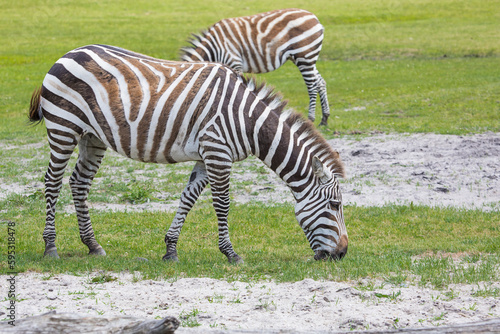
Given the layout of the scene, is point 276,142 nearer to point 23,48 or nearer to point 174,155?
point 174,155

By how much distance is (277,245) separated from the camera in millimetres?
8375

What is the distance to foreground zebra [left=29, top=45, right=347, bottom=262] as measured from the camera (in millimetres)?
7180

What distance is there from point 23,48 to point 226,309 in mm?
33582

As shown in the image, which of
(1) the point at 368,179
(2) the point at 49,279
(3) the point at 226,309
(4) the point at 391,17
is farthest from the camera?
(4) the point at 391,17

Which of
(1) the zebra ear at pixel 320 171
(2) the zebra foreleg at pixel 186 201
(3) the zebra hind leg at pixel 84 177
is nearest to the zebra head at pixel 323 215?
(1) the zebra ear at pixel 320 171

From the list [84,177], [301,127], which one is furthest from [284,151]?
[84,177]

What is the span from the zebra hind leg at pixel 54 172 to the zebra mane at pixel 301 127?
2480mm

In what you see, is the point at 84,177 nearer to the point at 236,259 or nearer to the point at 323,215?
the point at 236,259

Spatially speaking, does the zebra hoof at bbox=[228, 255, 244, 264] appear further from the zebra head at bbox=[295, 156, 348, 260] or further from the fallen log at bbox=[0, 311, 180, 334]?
the fallen log at bbox=[0, 311, 180, 334]

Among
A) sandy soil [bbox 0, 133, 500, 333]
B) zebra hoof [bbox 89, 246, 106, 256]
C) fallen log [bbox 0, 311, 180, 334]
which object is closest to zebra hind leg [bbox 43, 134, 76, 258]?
zebra hoof [bbox 89, 246, 106, 256]

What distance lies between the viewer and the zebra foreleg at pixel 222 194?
23.6ft

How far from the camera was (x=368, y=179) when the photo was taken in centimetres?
1148

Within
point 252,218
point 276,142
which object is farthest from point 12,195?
point 276,142

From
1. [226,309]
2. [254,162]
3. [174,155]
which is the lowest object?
[254,162]
